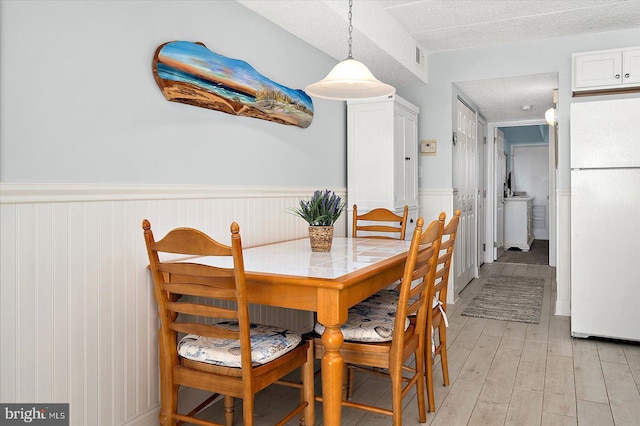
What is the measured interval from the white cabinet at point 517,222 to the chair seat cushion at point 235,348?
7.17 m

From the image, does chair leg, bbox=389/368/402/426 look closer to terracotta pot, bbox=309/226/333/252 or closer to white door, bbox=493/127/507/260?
terracotta pot, bbox=309/226/333/252

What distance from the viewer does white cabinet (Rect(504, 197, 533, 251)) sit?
26.7ft

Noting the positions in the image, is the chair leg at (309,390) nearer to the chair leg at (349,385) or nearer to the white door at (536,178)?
the chair leg at (349,385)

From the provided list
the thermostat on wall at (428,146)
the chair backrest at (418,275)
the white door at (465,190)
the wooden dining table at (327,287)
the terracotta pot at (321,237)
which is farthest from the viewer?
the white door at (465,190)

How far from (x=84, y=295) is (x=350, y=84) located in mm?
1508

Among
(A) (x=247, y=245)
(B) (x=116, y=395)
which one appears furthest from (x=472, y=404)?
(B) (x=116, y=395)

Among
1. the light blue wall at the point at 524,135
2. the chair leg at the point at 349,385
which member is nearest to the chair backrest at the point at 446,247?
the chair leg at the point at 349,385

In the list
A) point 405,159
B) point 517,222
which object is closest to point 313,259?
point 405,159

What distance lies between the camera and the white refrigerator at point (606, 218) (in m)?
3.18

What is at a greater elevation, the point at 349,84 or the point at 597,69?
the point at 597,69

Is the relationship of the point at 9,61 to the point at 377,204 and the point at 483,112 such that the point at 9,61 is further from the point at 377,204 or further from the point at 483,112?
the point at 483,112

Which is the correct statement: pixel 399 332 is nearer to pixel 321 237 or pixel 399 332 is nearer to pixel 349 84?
pixel 321 237

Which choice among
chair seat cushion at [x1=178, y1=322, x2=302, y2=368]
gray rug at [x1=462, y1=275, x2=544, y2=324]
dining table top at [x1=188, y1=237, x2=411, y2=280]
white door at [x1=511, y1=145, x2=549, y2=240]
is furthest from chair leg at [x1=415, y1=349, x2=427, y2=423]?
white door at [x1=511, y1=145, x2=549, y2=240]
